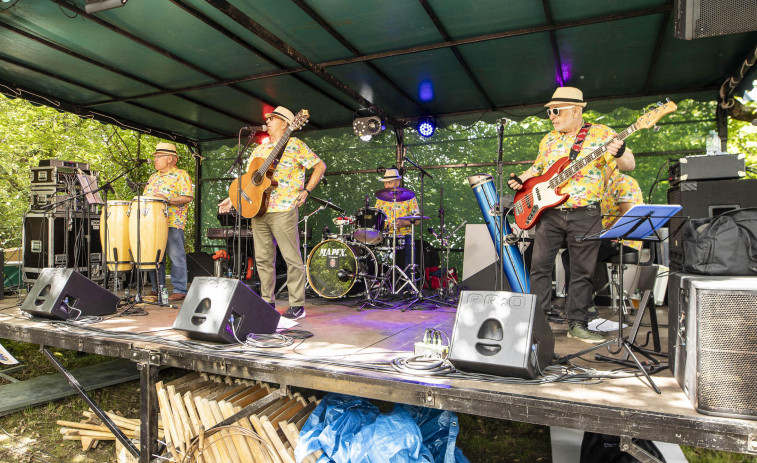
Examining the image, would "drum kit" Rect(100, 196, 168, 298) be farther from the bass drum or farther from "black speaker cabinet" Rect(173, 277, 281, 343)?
the bass drum

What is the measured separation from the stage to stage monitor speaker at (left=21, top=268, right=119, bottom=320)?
14 cm

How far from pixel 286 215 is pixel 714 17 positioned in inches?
132

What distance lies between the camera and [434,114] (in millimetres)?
8352

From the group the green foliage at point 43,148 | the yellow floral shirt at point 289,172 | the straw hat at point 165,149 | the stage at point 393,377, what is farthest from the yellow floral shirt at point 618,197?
the green foliage at point 43,148

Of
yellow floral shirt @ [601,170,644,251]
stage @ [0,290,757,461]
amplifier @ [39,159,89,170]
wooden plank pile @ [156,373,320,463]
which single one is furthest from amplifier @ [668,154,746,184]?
amplifier @ [39,159,89,170]

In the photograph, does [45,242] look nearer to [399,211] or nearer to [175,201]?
[175,201]

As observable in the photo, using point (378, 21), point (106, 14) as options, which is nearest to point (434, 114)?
point (378, 21)

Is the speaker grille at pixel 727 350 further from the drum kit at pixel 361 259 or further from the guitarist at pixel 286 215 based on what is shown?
the drum kit at pixel 361 259

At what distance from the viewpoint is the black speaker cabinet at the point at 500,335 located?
204cm

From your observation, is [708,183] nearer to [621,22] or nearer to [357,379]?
[621,22]

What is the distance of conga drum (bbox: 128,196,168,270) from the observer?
457cm

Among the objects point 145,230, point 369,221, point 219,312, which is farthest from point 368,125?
point 219,312

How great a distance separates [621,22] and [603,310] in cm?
314

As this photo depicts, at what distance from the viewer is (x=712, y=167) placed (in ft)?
15.3
